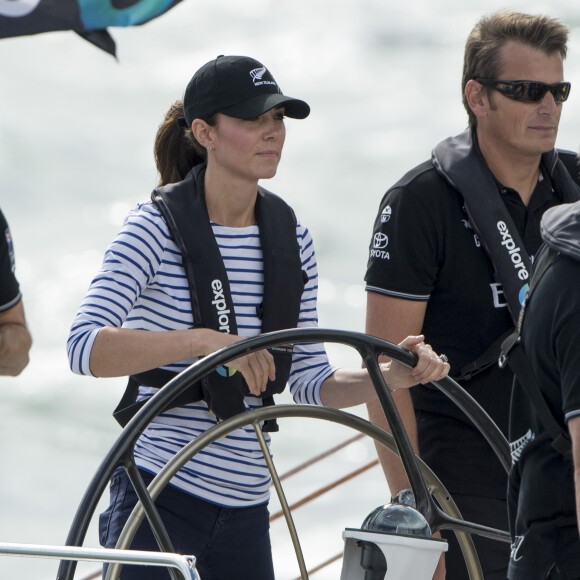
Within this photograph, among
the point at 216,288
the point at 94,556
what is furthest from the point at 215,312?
the point at 94,556

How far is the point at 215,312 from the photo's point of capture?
7.63 ft

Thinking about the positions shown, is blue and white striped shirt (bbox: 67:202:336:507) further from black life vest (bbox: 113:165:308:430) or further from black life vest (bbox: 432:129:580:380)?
black life vest (bbox: 432:129:580:380)

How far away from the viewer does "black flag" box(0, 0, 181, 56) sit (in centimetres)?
629

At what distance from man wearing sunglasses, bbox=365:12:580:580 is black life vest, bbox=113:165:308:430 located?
300 millimetres

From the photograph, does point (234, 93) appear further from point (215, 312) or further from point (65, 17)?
point (65, 17)

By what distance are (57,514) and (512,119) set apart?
42.0 ft

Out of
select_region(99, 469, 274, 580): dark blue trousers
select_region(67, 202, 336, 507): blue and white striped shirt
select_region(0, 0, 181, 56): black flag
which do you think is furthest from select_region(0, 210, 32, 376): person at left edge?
select_region(0, 0, 181, 56): black flag

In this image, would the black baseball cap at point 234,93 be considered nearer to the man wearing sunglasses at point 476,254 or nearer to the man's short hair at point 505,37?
the man wearing sunglasses at point 476,254

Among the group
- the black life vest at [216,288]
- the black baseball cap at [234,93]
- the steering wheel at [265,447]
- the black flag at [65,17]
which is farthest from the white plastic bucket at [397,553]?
the black flag at [65,17]

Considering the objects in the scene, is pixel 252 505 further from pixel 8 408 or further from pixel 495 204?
pixel 8 408

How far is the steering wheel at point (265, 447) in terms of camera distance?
1.77 metres

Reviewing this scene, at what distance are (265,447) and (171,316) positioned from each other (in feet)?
1.21

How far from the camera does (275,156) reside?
2.46 m

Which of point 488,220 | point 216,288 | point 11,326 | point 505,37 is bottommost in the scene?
point 11,326
